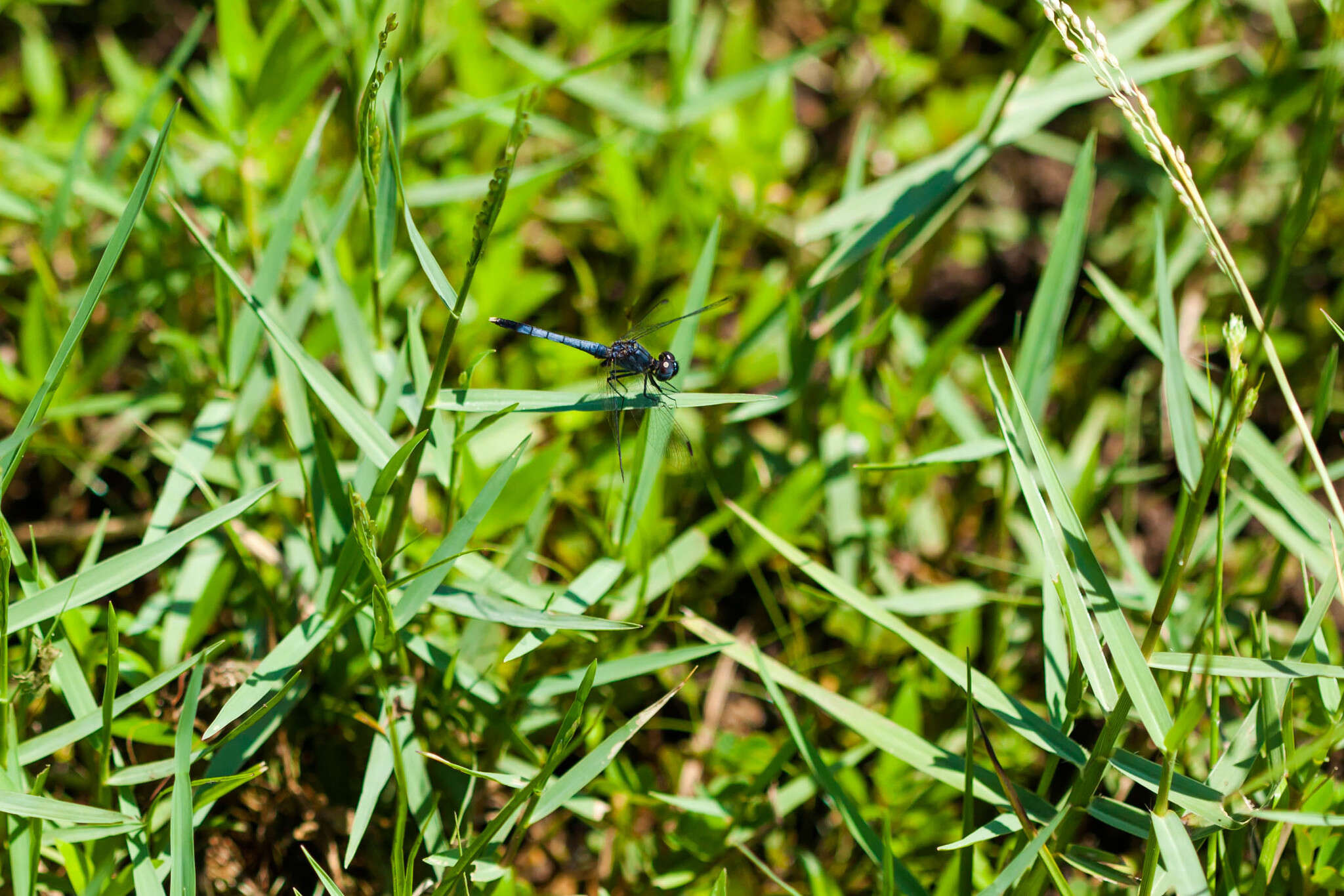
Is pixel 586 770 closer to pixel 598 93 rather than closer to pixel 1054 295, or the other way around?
pixel 1054 295

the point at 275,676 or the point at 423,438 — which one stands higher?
the point at 423,438

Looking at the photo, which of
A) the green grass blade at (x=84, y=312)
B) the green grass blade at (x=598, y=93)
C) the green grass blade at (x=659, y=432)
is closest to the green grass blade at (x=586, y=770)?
the green grass blade at (x=659, y=432)

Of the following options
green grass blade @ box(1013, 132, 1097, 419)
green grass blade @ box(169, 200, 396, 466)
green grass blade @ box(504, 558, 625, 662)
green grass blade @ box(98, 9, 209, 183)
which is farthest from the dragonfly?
green grass blade @ box(98, 9, 209, 183)

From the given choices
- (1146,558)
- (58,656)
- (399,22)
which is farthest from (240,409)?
(1146,558)

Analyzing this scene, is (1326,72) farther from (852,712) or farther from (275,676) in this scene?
(275,676)

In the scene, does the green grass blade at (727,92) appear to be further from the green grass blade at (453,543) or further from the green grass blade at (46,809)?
the green grass blade at (46,809)
